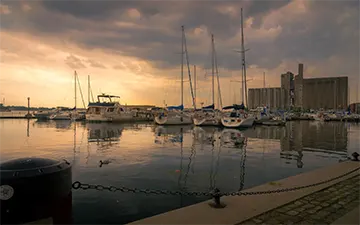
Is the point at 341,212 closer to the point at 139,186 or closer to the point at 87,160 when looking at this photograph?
the point at 139,186

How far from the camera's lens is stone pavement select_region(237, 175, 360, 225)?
4.93 metres

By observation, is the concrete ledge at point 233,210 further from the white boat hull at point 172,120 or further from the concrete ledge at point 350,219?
the white boat hull at point 172,120

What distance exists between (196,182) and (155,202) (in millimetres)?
2531

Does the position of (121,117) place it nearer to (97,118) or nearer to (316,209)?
(97,118)

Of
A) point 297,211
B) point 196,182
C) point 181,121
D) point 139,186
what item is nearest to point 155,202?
point 139,186

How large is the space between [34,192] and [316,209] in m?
5.34

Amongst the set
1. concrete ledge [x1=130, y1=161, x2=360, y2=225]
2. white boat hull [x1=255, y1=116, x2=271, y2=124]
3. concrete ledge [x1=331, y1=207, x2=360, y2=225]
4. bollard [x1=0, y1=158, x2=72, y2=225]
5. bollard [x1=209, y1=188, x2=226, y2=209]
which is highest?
bollard [x1=0, y1=158, x2=72, y2=225]

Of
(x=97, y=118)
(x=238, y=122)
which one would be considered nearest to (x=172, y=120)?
(x=238, y=122)

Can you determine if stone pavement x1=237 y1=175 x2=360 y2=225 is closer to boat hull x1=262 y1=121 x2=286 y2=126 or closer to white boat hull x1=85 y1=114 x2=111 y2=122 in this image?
boat hull x1=262 y1=121 x2=286 y2=126

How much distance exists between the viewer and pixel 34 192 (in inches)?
132

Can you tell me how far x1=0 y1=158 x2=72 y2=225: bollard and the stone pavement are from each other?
10.1ft

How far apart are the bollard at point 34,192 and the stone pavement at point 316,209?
3.07 meters

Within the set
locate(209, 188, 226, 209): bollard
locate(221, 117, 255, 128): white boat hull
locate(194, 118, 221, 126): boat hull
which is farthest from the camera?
locate(194, 118, 221, 126): boat hull

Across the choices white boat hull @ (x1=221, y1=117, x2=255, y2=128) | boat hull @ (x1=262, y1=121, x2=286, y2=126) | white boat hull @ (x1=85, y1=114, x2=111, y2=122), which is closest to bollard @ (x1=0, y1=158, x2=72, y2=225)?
white boat hull @ (x1=221, y1=117, x2=255, y2=128)
